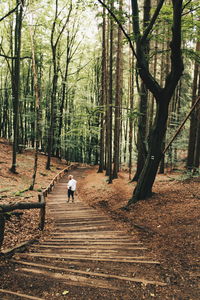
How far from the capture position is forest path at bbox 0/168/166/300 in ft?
11.4

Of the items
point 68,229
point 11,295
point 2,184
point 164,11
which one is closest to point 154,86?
point 164,11

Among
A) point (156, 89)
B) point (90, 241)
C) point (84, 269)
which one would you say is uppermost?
point (156, 89)

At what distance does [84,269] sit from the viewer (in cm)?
416

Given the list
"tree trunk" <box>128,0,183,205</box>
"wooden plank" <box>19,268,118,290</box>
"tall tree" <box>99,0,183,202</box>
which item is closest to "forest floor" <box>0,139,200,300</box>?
"wooden plank" <box>19,268,118,290</box>

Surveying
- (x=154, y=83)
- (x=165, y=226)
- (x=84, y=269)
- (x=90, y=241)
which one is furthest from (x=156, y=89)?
(x=84, y=269)

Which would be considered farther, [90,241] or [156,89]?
[156,89]

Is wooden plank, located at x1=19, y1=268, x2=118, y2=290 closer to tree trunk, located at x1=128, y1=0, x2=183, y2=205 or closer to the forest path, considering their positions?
the forest path

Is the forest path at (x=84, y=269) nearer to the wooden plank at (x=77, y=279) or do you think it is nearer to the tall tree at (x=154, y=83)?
the wooden plank at (x=77, y=279)

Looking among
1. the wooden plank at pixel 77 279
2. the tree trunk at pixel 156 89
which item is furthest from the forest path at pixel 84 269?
the tree trunk at pixel 156 89

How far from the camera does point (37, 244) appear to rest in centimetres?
579

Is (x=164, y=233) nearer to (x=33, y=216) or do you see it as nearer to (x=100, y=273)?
(x=100, y=273)

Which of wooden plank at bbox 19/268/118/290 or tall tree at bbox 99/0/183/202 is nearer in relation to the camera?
wooden plank at bbox 19/268/118/290

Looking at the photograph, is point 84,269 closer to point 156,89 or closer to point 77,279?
point 77,279

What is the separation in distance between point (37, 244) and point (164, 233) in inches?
144
